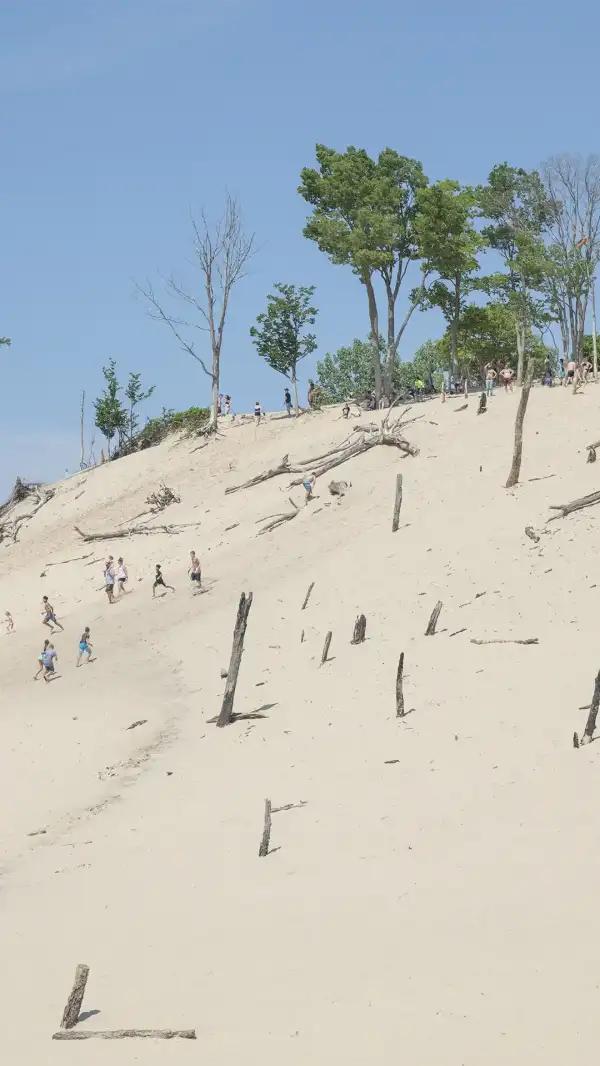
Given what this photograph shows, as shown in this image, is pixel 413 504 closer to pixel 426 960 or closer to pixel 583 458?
pixel 583 458

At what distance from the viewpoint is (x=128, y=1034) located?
9.61 metres

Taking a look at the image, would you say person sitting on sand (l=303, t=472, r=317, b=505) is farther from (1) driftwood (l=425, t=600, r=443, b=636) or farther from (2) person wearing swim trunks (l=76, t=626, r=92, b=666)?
(1) driftwood (l=425, t=600, r=443, b=636)

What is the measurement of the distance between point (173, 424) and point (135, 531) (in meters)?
16.1

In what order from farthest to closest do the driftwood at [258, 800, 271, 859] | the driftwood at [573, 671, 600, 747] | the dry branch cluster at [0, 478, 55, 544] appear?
the dry branch cluster at [0, 478, 55, 544] → the driftwood at [573, 671, 600, 747] → the driftwood at [258, 800, 271, 859]

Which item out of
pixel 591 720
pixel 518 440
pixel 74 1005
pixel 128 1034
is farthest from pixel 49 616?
pixel 128 1034

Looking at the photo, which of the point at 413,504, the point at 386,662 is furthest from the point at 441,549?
the point at 386,662

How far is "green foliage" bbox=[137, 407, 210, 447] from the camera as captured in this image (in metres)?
58.0

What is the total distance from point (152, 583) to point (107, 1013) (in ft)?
93.2

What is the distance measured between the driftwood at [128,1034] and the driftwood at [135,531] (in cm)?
3367

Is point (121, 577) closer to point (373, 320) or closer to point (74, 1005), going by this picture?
point (373, 320)

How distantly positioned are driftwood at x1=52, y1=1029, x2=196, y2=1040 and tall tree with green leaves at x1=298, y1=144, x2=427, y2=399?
42539 mm

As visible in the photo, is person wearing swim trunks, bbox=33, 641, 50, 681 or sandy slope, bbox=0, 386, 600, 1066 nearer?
sandy slope, bbox=0, 386, 600, 1066

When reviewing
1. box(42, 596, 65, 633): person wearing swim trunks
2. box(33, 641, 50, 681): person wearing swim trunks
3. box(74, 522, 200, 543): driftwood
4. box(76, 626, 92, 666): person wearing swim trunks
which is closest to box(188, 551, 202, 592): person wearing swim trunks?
box(42, 596, 65, 633): person wearing swim trunks

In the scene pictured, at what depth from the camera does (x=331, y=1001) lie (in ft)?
33.0
